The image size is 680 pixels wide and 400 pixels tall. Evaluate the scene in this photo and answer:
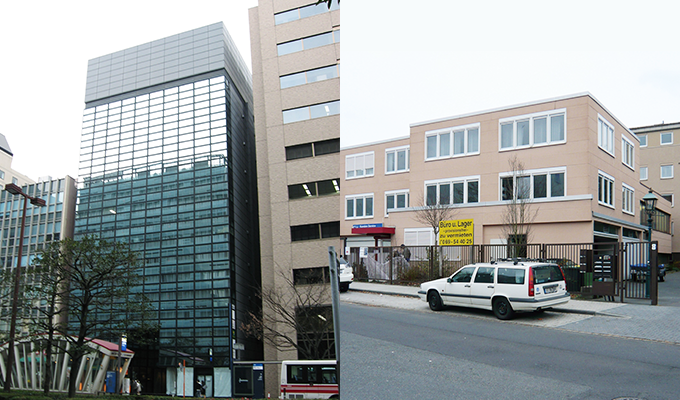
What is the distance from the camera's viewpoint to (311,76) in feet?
10.2

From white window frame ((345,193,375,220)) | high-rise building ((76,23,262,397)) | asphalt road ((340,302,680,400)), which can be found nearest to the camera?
asphalt road ((340,302,680,400))

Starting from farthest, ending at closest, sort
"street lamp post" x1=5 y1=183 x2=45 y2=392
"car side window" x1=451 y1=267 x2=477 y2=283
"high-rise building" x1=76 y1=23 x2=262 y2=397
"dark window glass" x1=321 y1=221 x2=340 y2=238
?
"street lamp post" x1=5 y1=183 x2=45 y2=392
"high-rise building" x1=76 y1=23 x2=262 y2=397
"dark window glass" x1=321 y1=221 x2=340 y2=238
"car side window" x1=451 y1=267 x2=477 y2=283

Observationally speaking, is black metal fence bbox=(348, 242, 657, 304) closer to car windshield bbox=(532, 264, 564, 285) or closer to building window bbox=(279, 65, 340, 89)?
car windshield bbox=(532, 264, 564, 285)

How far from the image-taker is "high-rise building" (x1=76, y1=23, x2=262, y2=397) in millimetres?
4703

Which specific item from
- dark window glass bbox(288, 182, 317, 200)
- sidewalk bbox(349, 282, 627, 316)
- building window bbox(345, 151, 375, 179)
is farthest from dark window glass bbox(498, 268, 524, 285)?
dark window glass bbox(288, 182, 317, 200)

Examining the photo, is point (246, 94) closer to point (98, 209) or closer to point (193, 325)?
point (193, 325)

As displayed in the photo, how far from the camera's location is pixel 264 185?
303 centimetres

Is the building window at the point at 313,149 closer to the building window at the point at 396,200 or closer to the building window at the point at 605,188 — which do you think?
the building window at the point at 396,200

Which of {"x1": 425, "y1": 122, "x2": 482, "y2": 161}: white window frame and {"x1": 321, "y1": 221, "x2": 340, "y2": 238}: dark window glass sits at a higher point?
{"x1": 425, "y1": 122, "x2": 482, "y2": 161}: white window frame

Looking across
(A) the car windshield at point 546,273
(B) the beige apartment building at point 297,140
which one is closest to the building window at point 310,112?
(B) the beige apartment building at point 297,140

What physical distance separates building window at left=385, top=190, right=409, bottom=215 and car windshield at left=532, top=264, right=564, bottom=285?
25.9 inches

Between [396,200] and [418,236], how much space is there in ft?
0.69

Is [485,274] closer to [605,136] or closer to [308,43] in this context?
[605,136]

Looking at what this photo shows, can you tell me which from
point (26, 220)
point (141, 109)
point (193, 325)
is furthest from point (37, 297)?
point (141, 109)
